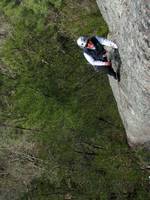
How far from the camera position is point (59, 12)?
21156 mm

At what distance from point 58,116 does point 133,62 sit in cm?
741

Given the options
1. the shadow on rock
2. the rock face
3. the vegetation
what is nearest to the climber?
the shadow on rock

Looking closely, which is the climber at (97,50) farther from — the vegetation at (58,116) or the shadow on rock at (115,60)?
the vegetation at (58,116)

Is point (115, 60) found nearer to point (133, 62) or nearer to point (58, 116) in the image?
point (133, 62)

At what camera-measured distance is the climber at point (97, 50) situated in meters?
15.3

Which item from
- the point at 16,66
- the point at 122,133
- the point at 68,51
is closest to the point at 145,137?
the point at 122,133

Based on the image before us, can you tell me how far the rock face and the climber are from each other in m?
0.39

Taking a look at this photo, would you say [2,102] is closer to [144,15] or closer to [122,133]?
[122,133]

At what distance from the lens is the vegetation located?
18.9m

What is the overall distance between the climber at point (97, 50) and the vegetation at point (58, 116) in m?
3.65

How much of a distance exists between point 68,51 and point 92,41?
5335 mm

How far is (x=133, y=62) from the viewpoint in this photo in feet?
43.2

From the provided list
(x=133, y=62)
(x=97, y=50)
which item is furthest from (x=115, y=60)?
(x=133, y=62)

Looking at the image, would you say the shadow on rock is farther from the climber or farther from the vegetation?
the vegetation
